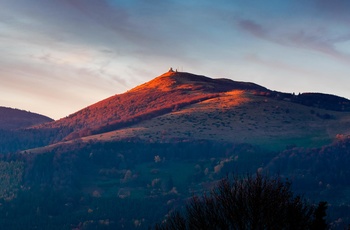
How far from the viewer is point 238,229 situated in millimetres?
56500

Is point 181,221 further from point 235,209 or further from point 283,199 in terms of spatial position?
point 283,199

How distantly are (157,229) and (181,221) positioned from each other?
6.99 feet

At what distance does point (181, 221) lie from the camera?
58906mm

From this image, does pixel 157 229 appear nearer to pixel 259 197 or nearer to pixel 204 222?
pixel 204 222

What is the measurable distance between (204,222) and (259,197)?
4.71 meters

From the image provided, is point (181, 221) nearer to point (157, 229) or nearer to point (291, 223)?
point (157, 229)

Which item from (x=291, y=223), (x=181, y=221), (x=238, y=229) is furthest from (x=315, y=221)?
(x=181, y=221)

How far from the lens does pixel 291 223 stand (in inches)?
2192

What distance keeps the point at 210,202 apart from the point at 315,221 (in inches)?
361

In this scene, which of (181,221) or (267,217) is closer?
(267,217)

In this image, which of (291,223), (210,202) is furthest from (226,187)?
(291,223)

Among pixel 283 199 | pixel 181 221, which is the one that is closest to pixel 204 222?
pixel 181 221

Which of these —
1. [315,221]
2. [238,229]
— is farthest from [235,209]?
[315,221]

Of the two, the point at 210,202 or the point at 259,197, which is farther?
the point at 210,202
